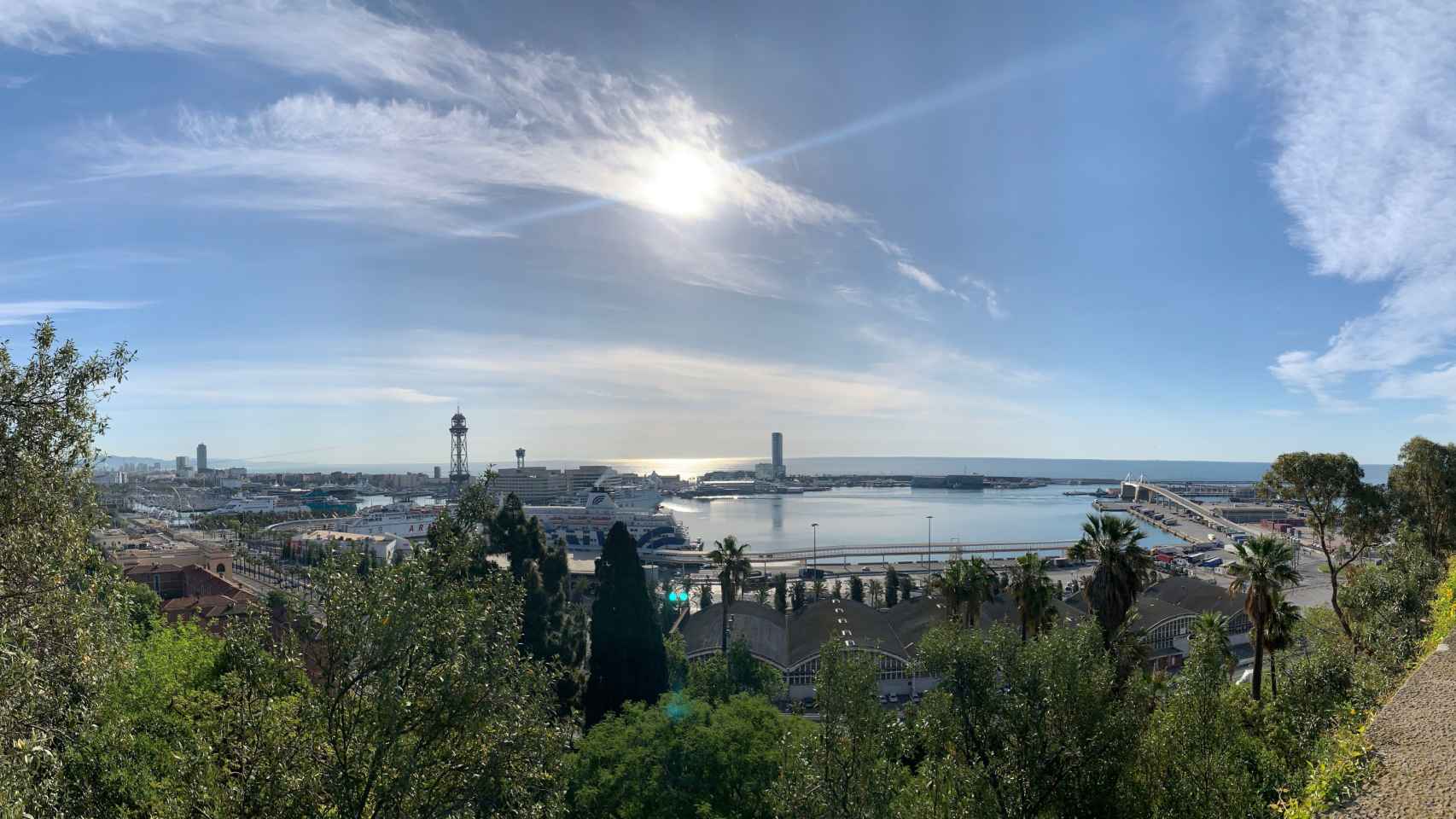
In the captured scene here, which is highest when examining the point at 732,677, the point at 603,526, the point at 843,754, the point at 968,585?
the point at 843,754

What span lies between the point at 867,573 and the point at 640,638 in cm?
5159

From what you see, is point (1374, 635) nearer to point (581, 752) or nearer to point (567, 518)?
point (581, 752)

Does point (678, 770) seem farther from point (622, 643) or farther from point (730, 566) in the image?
point (730, 566)

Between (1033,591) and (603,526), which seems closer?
(1033,591)

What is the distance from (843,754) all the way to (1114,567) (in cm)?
1142

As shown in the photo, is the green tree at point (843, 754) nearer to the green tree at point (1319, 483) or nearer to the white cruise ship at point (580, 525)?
the green tree at point (1319, 483)

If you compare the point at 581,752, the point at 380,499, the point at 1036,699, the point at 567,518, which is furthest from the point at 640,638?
the point at 380,499

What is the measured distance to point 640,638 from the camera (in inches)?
817

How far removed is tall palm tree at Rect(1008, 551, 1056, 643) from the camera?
63.2 feet

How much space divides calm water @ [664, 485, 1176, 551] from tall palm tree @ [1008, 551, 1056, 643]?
240 feet

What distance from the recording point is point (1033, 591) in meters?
19.3

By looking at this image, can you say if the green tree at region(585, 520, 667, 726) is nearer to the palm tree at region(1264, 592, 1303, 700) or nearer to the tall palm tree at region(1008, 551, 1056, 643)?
the tall palm tree at region(1008, 551, 1056, 643)

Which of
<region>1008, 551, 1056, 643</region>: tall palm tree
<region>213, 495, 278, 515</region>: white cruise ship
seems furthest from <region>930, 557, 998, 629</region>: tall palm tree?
<region>213, 495, 278, 515</region>: white cruise ship

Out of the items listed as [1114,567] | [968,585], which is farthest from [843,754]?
[968,585]
